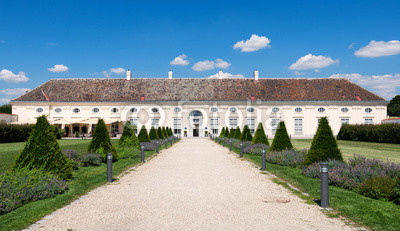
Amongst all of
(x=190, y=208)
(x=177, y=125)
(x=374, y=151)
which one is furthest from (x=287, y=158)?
(x=177, y=125)

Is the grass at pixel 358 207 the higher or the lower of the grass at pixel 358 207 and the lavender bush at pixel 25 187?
the lower

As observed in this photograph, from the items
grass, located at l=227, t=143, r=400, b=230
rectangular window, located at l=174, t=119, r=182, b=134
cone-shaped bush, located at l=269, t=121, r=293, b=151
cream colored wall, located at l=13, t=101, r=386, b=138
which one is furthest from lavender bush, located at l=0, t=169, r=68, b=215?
rectangular window, located at l=174, t=119, r=182, b=134

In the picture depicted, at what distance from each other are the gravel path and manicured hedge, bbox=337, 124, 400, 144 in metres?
23.2

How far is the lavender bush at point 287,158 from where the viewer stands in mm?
11099

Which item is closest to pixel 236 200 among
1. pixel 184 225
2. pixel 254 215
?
pixel 254 215

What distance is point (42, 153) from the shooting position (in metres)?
7.47

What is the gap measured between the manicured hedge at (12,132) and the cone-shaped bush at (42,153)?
2052 cm

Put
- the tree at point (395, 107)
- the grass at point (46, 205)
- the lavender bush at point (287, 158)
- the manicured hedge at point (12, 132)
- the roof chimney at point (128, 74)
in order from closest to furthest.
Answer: the grass at point (46, 205), the lavender bush at point (287, 158), the manicured hedge at point (12, 132), the roof chimney at point (128, 74), the tree at point (395, 107)

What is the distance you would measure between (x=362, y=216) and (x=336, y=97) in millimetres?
39985

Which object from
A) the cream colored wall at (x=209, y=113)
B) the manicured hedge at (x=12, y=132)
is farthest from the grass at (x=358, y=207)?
the cream colored wall at (x=209, y=113)

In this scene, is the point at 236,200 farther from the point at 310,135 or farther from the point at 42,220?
the point at 310,135

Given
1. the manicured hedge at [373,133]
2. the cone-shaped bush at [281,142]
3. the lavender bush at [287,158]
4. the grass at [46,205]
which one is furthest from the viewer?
the manicured hedge at [373,133]

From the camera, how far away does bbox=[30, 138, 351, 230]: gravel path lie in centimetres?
458

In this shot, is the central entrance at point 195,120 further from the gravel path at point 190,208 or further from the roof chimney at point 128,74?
the gravel path at point 190,208
